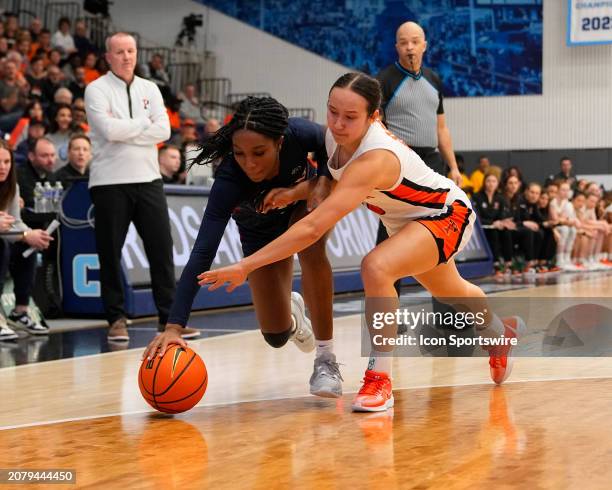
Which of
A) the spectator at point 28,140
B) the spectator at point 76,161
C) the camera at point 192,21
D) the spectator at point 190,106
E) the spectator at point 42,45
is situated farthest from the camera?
the camera at point 192,21

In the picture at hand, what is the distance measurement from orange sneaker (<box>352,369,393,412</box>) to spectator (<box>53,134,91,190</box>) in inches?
196

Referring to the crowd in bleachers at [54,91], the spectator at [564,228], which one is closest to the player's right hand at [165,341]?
the crowd in bleachers at [54,91]

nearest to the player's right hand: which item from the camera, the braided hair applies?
the braided hair

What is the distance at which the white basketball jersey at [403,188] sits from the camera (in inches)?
162

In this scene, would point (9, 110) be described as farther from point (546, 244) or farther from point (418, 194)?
point (418, 194)

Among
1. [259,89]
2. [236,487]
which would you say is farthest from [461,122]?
[236,487]

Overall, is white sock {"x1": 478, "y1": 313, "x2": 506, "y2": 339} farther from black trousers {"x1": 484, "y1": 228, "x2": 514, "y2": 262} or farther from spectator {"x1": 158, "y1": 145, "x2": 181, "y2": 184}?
black trousers {"x1": 484, "y1": 228, "x2": 514, "y2": 262}

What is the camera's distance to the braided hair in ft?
13.3

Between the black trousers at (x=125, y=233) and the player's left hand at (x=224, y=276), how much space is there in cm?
345

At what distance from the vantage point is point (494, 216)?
14.8 m

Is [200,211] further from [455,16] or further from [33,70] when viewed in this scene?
[455,16]

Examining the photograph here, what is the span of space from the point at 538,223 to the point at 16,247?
405 inches

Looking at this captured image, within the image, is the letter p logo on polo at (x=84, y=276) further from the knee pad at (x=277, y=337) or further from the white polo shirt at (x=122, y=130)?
the knee pad at (x=277, y=337)

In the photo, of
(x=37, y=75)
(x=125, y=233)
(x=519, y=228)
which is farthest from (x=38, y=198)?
(x=519, y=228)
